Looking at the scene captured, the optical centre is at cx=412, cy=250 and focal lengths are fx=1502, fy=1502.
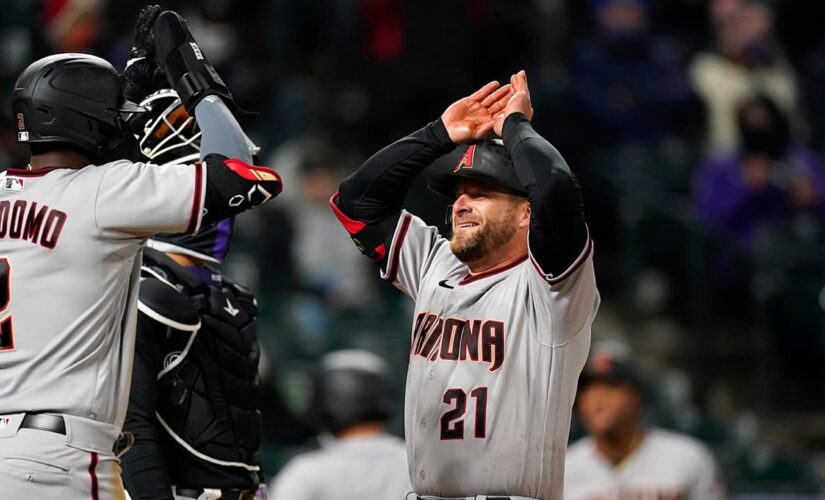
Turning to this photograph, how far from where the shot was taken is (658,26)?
12.6 metres

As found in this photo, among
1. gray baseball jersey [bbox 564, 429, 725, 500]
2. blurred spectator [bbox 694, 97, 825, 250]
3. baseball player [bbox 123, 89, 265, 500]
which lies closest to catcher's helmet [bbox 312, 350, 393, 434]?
baseball player [bbox 123, 89, 265, 500]

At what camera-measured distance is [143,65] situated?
13.5ft

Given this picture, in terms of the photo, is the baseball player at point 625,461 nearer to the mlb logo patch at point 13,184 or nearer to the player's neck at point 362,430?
the player's neck at point 362,430

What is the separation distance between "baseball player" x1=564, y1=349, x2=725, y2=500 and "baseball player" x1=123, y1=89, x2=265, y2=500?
2.19m

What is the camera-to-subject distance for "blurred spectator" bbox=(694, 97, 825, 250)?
10.1m

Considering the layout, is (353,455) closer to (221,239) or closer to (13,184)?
(221,239)

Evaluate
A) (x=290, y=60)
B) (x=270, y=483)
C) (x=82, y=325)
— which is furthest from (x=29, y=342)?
(x=290, y=60)

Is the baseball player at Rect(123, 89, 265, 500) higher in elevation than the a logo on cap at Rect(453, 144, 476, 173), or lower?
lower

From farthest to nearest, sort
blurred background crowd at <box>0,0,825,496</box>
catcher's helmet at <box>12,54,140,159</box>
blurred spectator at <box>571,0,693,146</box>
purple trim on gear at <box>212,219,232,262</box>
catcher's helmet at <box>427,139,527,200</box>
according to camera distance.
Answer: blurred spectator at <box>571,0,693,146</box> < blurred background crowd at <box>0,0,825,496</box> < purple trim on gear at <box>212,219,232,262</box> < catcher's helmet at <box>427,139,527,200</box> < catcher's helmet at <box>12,54,140,159</box>

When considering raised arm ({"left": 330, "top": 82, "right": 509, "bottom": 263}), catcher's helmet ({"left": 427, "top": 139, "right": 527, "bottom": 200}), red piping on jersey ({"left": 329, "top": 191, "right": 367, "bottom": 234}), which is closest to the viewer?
catcher's helmet ({"left": 427, "top": 139, "right": 527, "bottom": 200})

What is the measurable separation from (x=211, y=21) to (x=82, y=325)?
744cm

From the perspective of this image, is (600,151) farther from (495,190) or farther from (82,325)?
(82,325)

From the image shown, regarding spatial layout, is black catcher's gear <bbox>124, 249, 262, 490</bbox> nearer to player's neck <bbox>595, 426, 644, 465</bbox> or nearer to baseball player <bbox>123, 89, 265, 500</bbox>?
baseball player <bbox>123, 89, 265, 500</bbox>

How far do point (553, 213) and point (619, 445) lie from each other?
9.04ft
